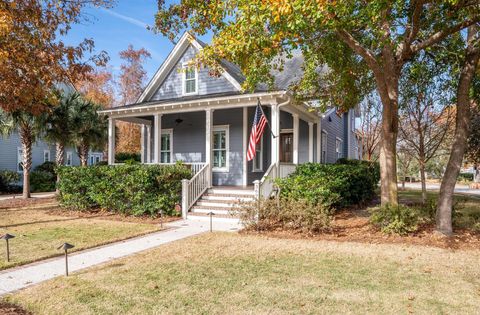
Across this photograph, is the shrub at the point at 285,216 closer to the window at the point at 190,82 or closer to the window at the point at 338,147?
the window at the point at 190,82

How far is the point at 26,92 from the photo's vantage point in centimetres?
1149

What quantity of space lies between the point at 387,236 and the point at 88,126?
1617cm

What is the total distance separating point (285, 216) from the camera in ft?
29.8

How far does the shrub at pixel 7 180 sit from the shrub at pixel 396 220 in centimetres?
2272

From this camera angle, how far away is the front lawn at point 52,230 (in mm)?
7293

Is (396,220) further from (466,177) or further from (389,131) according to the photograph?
(466,177)

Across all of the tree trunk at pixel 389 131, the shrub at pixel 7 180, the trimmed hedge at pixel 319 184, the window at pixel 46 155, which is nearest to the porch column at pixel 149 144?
the trimmed hedge at pixel 319 184

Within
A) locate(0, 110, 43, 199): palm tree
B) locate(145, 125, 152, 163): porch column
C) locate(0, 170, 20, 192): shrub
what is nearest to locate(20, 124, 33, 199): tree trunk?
locate(0, 110, 43, 199): palm tree

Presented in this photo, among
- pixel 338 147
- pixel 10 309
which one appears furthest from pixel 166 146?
pixel 10 309

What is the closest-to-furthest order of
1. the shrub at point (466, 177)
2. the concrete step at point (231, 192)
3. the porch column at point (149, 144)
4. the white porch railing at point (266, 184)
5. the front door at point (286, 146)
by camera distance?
the white porch railing at point (266, 184), the concrete step at point (231, 192), the front door at point (286, 146), the porch column at point (149, 144), the shrub at point (466, 177)

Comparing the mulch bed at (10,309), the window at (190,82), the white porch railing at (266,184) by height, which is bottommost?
the mulch bed at (10,309)

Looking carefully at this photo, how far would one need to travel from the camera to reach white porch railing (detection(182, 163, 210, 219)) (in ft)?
38.5

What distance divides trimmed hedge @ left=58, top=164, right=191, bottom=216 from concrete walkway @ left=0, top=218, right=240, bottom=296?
1.71 metres

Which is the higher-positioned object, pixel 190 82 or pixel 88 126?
pixel 190 82
